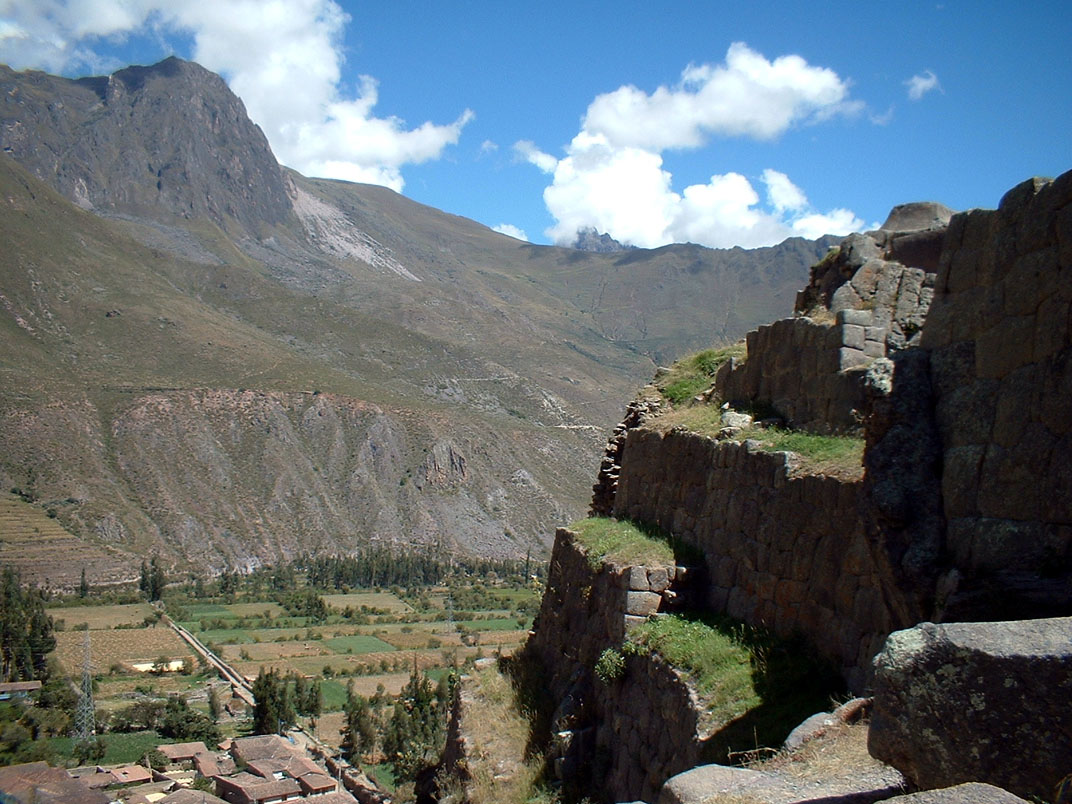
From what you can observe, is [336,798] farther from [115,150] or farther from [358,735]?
[115,150]

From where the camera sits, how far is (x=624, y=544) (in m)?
12.3

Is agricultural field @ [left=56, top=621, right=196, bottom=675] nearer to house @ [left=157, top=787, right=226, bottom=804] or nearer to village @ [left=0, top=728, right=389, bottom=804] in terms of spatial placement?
village @ [left=0, top=728, right=389, bottom=804]

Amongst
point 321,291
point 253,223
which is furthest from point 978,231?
point 253,223

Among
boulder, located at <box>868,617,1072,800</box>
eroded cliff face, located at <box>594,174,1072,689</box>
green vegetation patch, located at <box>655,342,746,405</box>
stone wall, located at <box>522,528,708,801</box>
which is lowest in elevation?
stone wall, located at <box>522,528,708,801</box>

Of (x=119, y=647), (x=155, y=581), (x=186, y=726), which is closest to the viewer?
(x=186, y=726)

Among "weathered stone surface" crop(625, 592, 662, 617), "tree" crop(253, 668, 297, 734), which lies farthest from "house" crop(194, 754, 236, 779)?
"weathered stone surface" crop(625, 592, 662, 617)

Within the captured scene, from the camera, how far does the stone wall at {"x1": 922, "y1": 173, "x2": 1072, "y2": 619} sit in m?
A: 5.79

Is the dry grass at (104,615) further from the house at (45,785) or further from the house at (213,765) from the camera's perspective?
the house at (45,785)

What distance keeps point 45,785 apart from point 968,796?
31203 mm

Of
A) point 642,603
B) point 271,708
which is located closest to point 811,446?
point 642,603

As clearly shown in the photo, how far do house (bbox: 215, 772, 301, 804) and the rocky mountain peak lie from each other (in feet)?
484

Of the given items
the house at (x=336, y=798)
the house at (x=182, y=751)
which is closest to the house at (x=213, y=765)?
the house at (x=182, y=751)

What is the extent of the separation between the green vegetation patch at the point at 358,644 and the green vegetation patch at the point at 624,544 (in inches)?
2355

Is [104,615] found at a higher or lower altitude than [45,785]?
lower
